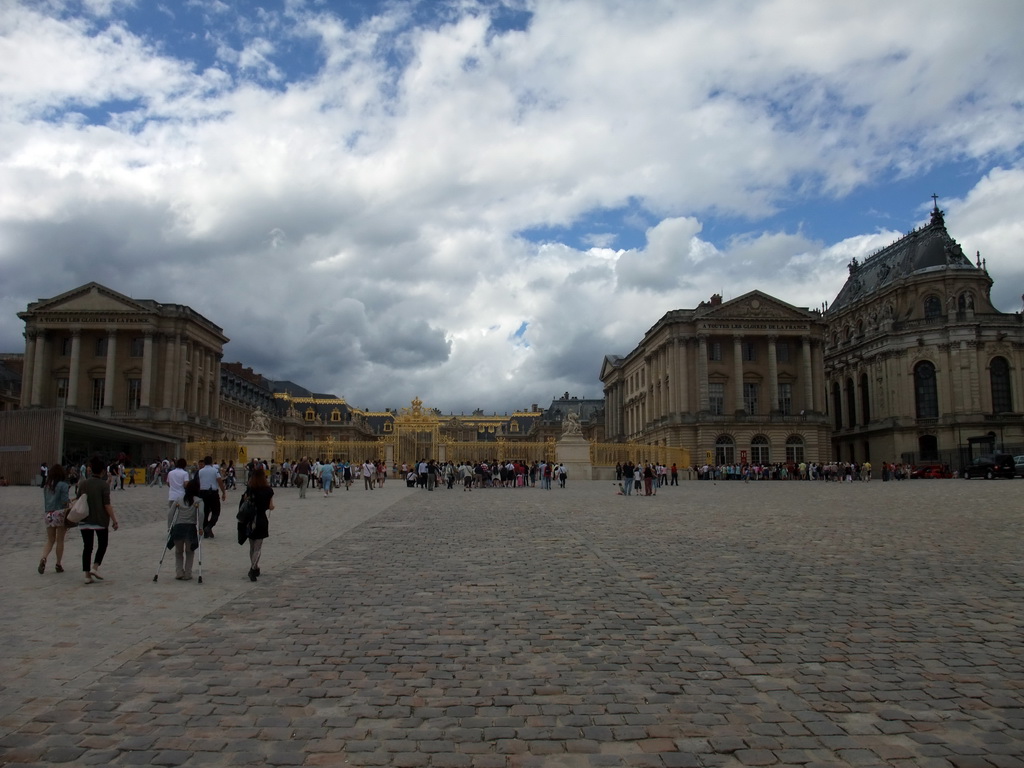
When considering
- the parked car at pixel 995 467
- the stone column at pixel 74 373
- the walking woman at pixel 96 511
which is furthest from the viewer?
the stone column at pixel 74 373

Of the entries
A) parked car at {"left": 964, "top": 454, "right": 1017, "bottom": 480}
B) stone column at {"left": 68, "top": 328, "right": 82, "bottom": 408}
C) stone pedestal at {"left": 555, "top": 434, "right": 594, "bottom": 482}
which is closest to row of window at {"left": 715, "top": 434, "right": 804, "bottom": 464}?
parked car at {"left": 964, "top": 454, "right": 1017, "bottom": 480}

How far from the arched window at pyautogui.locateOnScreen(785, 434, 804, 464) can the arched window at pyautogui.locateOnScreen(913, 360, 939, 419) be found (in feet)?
38.3

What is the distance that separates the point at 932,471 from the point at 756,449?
504 inches

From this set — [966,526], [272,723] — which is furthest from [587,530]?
[272,723]

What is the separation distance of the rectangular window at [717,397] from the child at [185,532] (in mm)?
60287

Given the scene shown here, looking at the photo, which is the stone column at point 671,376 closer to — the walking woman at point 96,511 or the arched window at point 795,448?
the arched window at point 795,448

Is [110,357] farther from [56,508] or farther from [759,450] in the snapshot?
[56,508]

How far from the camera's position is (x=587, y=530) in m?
15.8

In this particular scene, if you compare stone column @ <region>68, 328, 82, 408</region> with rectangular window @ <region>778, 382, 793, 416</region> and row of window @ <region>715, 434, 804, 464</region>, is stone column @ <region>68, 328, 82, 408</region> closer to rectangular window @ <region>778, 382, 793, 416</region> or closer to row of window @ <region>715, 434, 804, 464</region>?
row of window @ <region>715, 434, 804, 464</region>

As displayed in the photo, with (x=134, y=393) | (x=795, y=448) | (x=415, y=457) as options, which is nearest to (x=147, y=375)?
(x=134, y=393)

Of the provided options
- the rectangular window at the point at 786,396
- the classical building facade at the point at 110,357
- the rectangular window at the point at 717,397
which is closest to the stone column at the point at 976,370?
the rectangular window at the point at 786,396

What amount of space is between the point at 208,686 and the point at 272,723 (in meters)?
0.97

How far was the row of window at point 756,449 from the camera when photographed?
6462cm

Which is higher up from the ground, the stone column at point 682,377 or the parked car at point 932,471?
the stone column at point 682,377
